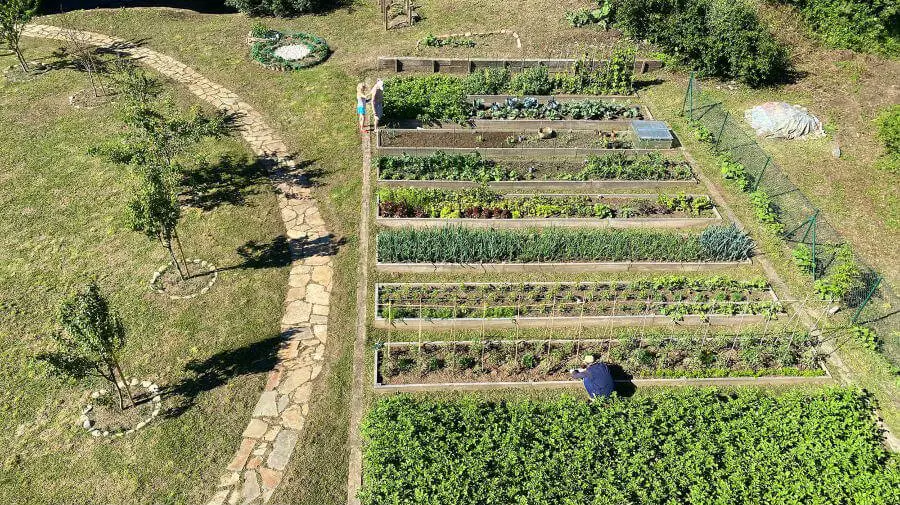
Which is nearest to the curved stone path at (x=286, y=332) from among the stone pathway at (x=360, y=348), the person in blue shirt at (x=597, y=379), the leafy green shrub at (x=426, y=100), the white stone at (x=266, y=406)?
the white stone at (x=266, y=406)

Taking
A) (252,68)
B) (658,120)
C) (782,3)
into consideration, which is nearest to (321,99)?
(252,68)

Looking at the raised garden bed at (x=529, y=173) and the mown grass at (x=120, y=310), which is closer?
the mown grass at (x=120, y=310)

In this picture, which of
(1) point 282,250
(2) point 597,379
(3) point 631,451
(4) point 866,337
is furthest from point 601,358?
(1) point 282,250

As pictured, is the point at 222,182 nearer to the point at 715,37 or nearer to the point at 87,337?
the point at 87,337

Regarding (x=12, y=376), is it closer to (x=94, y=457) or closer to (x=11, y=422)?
(x=11, y=422)

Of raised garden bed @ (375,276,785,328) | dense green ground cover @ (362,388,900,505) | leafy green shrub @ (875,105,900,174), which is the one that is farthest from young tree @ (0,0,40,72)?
leafy green shrub @ (875,105,900,174)

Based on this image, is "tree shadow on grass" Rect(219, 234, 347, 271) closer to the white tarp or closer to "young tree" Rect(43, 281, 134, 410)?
"young tree" Rect(43, 281, 134, 410)

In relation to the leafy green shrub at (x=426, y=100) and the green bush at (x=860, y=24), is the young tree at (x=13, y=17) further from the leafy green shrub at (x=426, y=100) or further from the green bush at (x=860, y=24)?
the green bush at (x=860, y=24)
